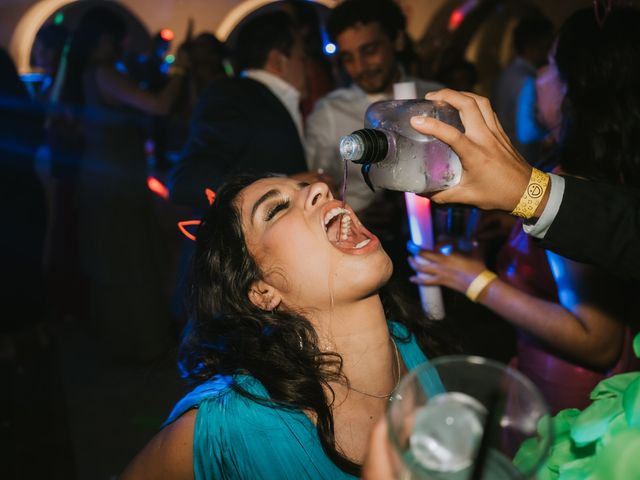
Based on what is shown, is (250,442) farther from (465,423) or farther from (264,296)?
(465,423)

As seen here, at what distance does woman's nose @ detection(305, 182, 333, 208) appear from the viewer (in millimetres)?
1509

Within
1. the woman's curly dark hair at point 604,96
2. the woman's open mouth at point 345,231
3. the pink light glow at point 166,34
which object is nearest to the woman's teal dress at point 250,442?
the woman's open mouth at point 345,231

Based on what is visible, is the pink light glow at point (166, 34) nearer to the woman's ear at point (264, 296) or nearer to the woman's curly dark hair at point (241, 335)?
the woman's curly dark hair at point (241, 335)

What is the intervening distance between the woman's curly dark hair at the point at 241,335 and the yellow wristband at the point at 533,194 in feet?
2.28

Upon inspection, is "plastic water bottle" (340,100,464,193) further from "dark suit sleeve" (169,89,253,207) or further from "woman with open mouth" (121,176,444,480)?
"dark suit sleeve" (169,89,253,207)

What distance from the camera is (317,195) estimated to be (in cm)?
153

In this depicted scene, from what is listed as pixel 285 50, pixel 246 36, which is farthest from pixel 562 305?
pixel 246 36

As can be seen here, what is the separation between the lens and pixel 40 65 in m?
5.01

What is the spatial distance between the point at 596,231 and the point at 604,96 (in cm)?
78

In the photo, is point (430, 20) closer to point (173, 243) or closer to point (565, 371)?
point (173, 243)

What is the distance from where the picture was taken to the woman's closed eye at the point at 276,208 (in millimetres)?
1559

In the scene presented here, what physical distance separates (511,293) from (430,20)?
22.8 ft

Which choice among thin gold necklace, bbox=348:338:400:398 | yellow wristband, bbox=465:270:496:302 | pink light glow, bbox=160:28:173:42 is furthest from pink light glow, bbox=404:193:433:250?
pink light glow, bbox=160:28:173:42

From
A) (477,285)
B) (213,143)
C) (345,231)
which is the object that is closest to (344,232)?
(345,231)
